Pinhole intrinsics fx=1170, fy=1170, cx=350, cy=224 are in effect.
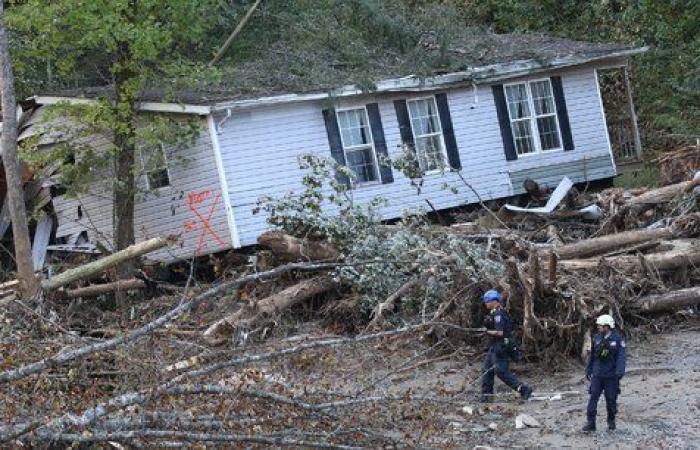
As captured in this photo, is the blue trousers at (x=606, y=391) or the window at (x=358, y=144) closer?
the blue trousers at (x=606, y=391)

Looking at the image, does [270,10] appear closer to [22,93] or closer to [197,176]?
[22,93]

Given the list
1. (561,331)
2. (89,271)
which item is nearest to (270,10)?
(89,271)

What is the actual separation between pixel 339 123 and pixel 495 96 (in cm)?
366

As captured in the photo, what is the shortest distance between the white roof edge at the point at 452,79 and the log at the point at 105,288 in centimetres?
413

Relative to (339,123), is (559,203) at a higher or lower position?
lower

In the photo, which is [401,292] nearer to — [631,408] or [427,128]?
[631,408]

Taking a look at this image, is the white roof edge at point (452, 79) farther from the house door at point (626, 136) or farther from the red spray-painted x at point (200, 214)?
the red spray-painted x at point (200, 214)

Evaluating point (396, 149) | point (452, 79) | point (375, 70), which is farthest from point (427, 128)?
point (375, 70)

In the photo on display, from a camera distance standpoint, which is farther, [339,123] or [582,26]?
[582,26]

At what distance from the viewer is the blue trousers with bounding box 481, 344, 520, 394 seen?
12.2 m

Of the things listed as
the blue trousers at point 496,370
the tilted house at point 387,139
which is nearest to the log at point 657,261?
the blue trousers at point 496,370

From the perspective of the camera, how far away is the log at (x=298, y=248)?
16.2 m

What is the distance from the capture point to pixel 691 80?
26.8 m

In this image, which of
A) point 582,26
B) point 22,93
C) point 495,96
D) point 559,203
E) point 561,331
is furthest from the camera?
point 582,26
